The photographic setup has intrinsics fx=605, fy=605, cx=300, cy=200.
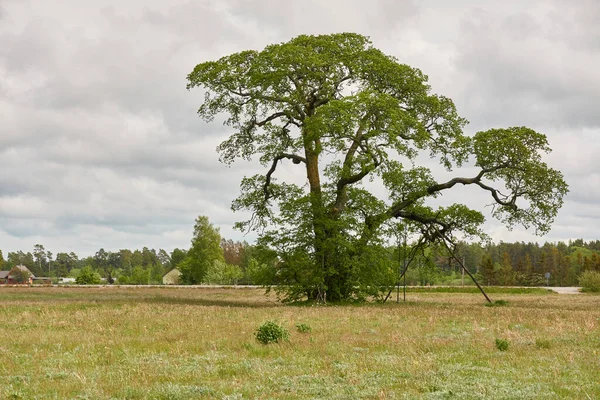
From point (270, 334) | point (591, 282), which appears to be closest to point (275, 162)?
point (270, 334)

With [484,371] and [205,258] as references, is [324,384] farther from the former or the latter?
[205,258]

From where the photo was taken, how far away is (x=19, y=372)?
44.1 ft

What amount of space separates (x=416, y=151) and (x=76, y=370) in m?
30.1

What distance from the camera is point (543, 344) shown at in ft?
55.8

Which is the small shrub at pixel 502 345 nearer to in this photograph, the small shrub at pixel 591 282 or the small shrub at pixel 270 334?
the small shrub at pixel 270 334

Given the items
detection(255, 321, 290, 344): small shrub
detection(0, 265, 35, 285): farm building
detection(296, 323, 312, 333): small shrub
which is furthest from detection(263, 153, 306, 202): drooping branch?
detection(0, 265, 35, 285): farm building

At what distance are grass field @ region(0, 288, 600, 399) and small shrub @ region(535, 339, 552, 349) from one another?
0.05m

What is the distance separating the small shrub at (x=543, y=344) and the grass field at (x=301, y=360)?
48 millimetres

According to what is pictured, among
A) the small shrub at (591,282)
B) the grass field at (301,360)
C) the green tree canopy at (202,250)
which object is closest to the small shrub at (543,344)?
the grass field at (301,360)

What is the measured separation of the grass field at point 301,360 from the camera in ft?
37.7

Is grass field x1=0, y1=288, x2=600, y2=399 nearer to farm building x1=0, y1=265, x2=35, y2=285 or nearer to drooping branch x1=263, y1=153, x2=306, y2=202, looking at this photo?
drooping branch x1=263, y1=153, x2=306, y2=202

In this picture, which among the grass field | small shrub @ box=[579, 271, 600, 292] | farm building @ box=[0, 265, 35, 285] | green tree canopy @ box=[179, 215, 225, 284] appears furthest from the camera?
farm building @ box=[0, 265, 35, 285]

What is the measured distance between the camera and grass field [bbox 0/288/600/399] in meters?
11.5

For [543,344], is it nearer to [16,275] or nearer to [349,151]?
[349,151]
